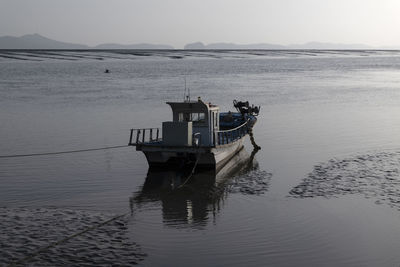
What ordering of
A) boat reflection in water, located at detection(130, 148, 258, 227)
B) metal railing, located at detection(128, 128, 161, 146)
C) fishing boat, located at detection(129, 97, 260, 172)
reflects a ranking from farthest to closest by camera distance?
metal railing, located at detection(128, 128, 161, 146)
fishing boat, located at detection(129, 97, 260, 172)
boat reflection in water, located at detection(130, 148, 258, 227)

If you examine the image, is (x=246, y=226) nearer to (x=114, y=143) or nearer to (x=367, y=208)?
(x=367, y=208)

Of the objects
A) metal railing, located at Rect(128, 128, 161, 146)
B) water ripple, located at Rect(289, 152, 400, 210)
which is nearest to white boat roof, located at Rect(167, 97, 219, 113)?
metal railing, located at Rect(128, 128, 161, 146)

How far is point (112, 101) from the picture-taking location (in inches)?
2277

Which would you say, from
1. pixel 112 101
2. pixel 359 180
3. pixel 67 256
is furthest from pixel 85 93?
pixel 67 256

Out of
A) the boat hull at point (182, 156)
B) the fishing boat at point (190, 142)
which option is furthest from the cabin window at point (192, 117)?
the boat hull at point (182, 156)

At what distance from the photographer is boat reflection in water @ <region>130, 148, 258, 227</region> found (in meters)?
18.7

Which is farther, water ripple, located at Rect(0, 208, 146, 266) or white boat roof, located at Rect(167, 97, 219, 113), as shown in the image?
white boat roof, located at Rect(167, 97, 219, 113)

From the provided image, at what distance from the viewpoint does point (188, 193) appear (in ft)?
71.8

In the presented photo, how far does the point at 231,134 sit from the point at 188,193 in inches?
325

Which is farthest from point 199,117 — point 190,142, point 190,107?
point 190,142

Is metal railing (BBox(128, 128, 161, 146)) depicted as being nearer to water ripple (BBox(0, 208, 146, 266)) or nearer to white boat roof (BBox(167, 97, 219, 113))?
white boat roof (BBox(167, 97, 219, 113))

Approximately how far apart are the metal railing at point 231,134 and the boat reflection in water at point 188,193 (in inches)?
47.3

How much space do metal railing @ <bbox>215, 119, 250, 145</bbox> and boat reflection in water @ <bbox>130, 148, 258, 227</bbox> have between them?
120 centimetres

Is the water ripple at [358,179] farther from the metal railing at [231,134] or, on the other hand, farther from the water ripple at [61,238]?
the water ripple at [61,238]
